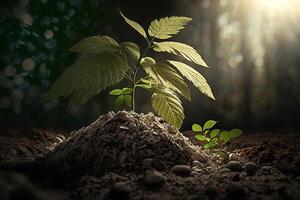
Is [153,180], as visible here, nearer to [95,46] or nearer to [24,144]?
[95,46]

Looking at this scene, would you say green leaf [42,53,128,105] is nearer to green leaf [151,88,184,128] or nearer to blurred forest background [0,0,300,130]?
green leaf [151,88,184,128]

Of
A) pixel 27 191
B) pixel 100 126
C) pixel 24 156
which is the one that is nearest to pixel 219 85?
pixel 100 126

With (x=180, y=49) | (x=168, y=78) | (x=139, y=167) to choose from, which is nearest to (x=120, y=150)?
(x=139, y=167)

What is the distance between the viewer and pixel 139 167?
123 centimetres

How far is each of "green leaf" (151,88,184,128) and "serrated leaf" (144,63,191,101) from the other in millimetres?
54

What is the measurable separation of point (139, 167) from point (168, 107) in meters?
0.33

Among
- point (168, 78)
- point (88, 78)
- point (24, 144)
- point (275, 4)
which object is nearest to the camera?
point (88, 78)

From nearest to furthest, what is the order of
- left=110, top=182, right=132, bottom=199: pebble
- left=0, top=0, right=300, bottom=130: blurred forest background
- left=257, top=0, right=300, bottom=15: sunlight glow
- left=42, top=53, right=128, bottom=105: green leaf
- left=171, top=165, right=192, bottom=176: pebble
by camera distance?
left=110, top=182, right=132, bottom=199: pebble → left=171, top=165, right=192, bottom=176: pebble → left=42, top=53, right=128, bottom=105: green leaf → left=0, top=0, right=300, bottom=130: blurred forest background → left=257, top=0, right=300, bottom=15: sunlight glow

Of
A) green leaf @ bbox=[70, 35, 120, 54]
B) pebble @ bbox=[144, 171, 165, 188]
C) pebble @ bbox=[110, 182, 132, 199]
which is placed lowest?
pebble @ bbox=[110, 182, 132, 199]

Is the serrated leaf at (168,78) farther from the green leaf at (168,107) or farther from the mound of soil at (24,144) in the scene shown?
the mound of soil at (24,144)

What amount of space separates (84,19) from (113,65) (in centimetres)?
85

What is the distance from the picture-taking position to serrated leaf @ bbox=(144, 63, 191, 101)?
1.44 m

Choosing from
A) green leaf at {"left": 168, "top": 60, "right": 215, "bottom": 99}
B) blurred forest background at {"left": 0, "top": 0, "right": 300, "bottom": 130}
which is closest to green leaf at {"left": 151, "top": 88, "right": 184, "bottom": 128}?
green leaf at {"left": 168, "top": 60, "right": 215, "bottom": 99}

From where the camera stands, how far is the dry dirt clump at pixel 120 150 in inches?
48.7
